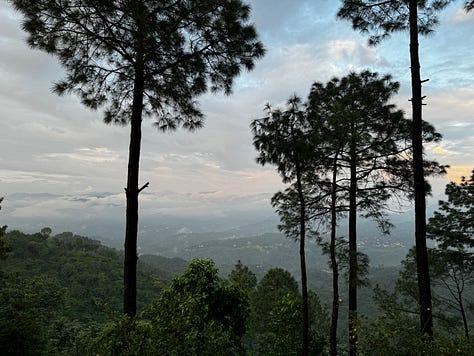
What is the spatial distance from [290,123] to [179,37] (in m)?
5.72

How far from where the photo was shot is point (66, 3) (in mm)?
6215

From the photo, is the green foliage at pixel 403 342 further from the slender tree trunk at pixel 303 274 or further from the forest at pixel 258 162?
the slender tree trunk at pixel 303 274

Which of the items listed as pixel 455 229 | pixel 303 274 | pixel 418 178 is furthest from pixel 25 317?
pixel 455 229

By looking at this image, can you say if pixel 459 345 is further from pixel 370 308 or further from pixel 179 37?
pixel 370 308

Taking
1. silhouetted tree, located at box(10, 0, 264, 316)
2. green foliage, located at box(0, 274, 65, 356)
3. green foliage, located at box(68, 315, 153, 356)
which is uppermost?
silhouetted tree, located at box(10, 0, 264, 316)

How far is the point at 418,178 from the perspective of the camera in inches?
281

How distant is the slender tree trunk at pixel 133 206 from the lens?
6664mm

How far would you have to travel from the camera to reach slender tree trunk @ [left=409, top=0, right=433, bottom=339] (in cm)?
693

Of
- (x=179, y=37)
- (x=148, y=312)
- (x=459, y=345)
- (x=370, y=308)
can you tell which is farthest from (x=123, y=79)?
(x=370, y=308)

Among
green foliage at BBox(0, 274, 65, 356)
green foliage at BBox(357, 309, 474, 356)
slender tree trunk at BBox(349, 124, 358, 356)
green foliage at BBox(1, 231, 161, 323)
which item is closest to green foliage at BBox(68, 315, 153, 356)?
green foliage at BBox(357, 309, 474, 356)

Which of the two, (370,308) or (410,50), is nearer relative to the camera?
(410,50)

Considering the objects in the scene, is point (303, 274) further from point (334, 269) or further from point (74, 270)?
point (74, 270)

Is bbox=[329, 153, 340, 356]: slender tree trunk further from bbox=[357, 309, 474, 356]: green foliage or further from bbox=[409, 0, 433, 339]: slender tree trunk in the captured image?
bbox=[357, 309, 474, 356]: green foliage

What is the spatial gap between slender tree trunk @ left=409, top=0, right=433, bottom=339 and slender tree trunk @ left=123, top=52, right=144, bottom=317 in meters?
6.82
